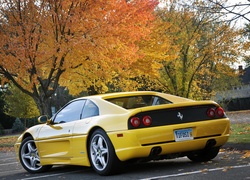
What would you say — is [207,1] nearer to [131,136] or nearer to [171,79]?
[131,136]

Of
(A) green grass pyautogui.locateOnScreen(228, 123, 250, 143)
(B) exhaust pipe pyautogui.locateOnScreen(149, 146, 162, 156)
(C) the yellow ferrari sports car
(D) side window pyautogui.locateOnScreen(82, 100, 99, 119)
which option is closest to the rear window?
(C) the yellow ferrari sports car

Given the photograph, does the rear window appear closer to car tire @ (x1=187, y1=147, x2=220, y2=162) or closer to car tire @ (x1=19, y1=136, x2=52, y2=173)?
car tire @ (x1=187, y1=147, x2=220, y2=162)

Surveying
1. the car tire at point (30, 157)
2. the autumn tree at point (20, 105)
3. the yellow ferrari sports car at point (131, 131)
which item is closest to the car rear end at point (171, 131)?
the yellow ferrari sports car at point (131, 131)

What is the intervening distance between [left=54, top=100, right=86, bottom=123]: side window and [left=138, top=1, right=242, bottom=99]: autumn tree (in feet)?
40.9

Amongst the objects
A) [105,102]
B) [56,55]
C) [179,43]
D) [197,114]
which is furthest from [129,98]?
[179,43]

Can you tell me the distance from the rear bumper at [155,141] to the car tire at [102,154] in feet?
0.36

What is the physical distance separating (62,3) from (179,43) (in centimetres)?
881

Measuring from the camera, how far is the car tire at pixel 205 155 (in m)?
7.78

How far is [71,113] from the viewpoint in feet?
26.7

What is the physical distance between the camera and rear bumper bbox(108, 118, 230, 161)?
264 inches

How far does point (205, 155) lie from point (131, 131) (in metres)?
1.80

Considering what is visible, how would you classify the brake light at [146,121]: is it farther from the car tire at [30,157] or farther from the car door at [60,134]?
the car tire at [30,157]

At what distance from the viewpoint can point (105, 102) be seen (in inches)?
296

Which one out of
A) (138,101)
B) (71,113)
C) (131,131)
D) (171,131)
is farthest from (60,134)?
(171,131)
